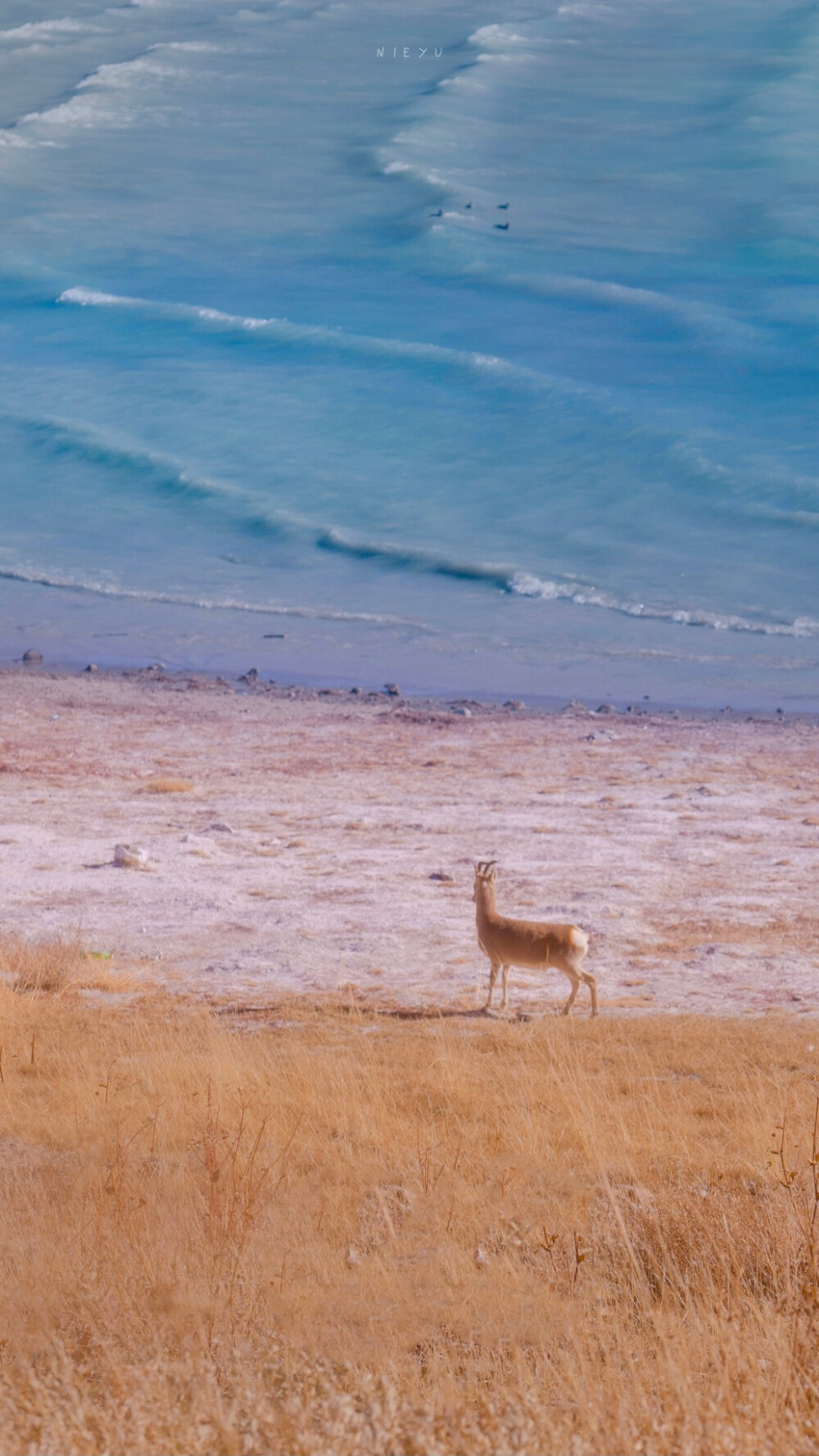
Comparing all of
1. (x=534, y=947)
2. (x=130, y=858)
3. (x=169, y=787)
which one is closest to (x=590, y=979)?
(x=534, y=947)

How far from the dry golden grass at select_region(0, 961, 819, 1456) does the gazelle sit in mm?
325

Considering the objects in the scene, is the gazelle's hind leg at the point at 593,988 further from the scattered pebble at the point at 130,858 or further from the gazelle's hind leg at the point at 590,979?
the scattered pebble at the point at 130,858

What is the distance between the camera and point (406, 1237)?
17.4ft

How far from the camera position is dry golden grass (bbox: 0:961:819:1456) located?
3842mm


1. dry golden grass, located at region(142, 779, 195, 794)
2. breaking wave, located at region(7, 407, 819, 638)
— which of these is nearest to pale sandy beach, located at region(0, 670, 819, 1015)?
dry golden grass, located at region(142, 779, 195, 794)

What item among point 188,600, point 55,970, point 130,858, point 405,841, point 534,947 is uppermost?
point 534,947

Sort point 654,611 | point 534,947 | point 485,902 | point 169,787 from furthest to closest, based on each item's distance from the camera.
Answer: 1. point 654,611
2. point 169,787
3. point 485,902
4. point 534,947

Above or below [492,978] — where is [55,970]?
below

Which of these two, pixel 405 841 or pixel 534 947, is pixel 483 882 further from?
pixel 405 841

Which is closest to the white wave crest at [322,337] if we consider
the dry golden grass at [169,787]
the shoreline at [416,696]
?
the shoreline at [416,696]

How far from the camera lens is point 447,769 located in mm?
16344

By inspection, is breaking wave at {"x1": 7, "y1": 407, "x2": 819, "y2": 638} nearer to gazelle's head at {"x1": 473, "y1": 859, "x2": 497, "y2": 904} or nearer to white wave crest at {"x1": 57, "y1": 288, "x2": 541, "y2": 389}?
white wave crest at {"x1": 57, "y1": 288, "x2": 541, "y2": 389}

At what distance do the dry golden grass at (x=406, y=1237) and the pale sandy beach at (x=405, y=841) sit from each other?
1.25m

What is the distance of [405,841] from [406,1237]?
25.5ft
